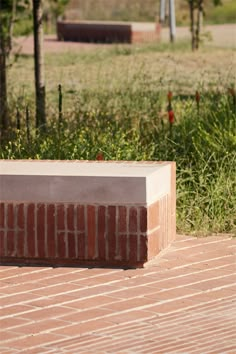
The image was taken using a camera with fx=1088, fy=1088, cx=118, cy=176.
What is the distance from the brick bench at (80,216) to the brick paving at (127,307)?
118mm

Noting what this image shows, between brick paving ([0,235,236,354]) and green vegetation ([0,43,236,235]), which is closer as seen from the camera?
brick paving ([0,235,236,354])

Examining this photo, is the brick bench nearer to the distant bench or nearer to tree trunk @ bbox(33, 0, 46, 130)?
tree trunk @ bbox(33, 0, 46, 130)

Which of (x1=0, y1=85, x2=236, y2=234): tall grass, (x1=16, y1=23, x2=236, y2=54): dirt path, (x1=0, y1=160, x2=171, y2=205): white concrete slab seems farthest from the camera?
(x1=16, y1=23, x2=236, y2=54): dirt path

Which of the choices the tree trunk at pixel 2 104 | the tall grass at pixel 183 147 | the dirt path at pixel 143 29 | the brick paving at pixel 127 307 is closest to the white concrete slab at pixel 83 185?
the brick paving at pixel 127 307

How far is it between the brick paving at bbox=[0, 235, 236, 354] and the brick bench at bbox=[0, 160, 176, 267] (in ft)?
0.39

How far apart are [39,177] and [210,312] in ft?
5.30

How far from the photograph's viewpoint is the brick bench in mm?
6781

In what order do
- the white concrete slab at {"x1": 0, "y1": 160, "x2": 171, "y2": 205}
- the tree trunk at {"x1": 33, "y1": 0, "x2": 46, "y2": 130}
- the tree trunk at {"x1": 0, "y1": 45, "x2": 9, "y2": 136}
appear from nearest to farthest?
the white concrete slab at {"x1": 0, "y1": 160, "x2": 171, "y2": 205}, the tree trunk at {"x1": 0, "y1": 45, "x2": 9, "y2": 136}, the tree trunk at {"x1": 33, "y1": 0, "x2": 46, "y2": 130}

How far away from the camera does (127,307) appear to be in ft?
19.5

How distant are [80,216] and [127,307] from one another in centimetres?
106

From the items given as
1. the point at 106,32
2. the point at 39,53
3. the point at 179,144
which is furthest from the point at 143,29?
the point at 179,144

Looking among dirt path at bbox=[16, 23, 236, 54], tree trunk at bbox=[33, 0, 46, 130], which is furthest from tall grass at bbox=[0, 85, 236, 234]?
dirt path at bbox=[16, 23, 236, 54]

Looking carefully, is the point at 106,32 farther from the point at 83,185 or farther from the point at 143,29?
the point at 83,185

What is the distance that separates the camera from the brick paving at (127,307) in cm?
525
